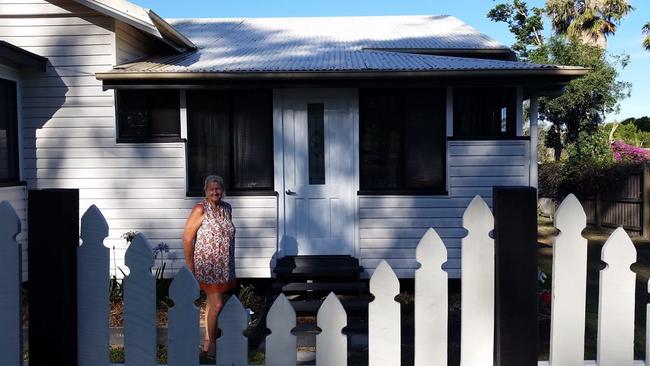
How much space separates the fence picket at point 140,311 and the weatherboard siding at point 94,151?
18.0ft

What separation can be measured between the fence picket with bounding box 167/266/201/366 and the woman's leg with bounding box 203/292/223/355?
9.23 ft

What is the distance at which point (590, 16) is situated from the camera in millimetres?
28812

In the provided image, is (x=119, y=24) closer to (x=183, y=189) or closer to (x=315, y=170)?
(x=183, y=189)

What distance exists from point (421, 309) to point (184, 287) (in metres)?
0.90

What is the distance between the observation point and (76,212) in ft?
6.70

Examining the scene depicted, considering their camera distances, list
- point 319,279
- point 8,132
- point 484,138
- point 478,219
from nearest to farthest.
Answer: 1. point 478,219
2. point 319,279
3. point 8,132
4. point 484,138

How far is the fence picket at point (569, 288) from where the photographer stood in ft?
6.52

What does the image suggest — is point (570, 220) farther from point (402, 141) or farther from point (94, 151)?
point (94, 151)

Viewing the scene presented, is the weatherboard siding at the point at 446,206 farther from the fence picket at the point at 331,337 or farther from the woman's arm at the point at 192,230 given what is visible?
the fence picket at the point at 331,337

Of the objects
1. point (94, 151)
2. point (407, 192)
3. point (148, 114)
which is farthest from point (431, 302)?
point (94, 151)

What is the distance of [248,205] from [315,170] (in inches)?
42.5

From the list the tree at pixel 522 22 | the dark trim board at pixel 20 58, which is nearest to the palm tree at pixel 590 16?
the tree at pixel 522 22

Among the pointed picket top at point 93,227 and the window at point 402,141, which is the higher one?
the window at point 402,141

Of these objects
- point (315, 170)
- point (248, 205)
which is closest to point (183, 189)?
point (248, 205)
